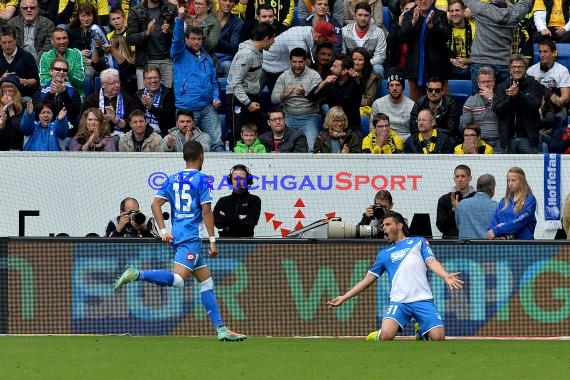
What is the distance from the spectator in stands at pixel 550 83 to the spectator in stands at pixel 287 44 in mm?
2907

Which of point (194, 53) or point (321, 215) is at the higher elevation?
point (194, 53)

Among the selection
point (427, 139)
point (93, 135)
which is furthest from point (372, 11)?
point (93, 135)

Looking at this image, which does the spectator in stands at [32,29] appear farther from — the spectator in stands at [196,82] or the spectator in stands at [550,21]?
the spectator in stands at [550,21]

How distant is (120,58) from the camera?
64.1 feet

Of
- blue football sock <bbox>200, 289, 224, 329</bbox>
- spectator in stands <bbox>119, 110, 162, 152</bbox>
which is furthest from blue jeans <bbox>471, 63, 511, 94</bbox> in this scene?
blue football sock <bbox>200, 289, 224, 329</bbox>

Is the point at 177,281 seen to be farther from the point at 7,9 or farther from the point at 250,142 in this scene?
the point at 7,9

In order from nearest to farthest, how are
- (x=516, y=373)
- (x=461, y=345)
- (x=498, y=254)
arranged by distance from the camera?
1. (x=516, y=373)
2. (x=461, y=345)
3. (x=498, y=254)

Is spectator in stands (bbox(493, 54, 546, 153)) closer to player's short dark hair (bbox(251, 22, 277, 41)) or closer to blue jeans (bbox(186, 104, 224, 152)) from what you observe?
player's short dark hair (bbox(251, 22, 277, 41))

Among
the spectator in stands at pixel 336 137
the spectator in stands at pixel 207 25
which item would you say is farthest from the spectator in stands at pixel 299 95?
the spectator in stands at pixel 207 25

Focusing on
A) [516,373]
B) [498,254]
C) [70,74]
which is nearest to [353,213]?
[498,254]

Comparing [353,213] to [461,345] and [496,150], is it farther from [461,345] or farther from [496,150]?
[461,345]

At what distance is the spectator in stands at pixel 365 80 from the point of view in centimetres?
1888

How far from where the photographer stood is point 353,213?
17.1 meters

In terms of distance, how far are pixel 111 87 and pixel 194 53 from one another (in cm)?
128
